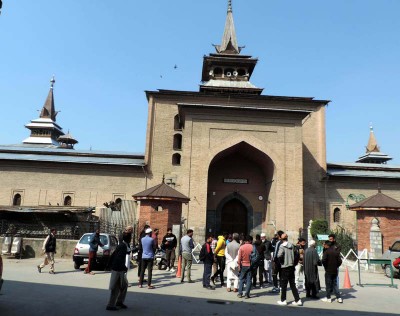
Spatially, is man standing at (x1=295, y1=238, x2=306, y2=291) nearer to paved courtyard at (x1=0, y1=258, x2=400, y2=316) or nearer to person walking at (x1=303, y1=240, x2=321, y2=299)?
paved courtyard at (x1=0, y1=258, x2=400, y2=316)

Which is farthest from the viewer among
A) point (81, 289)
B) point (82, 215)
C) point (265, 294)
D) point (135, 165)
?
point (135, 165)

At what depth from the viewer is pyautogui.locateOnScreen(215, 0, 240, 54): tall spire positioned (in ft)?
124

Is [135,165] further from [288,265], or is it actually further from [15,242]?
[288,265]

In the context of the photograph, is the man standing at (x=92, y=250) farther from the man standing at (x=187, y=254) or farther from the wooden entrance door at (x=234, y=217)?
the wooden entrance door at (x=234, y=217)

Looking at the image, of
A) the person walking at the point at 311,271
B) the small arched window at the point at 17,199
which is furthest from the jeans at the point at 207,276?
the small arched window at the point at 17,199

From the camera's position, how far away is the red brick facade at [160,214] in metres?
16.8

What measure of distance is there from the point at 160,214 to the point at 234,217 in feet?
39.8

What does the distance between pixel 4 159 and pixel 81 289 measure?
22.4 metres

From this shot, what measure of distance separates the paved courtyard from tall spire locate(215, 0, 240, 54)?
2962 centimetres

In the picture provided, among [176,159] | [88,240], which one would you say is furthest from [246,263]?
[176,159]

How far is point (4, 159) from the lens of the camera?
2823 centimetres

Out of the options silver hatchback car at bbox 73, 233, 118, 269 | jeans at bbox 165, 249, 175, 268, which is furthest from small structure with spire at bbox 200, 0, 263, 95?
silver hatchback car at bbox 73, 233, 118, 269

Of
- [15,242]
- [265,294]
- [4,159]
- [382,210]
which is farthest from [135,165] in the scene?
[265,294]

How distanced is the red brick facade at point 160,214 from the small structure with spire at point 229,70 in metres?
18.2
